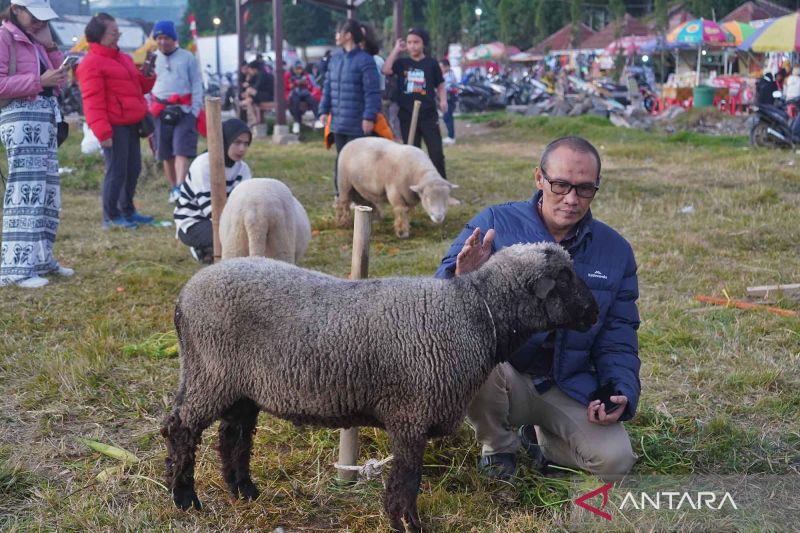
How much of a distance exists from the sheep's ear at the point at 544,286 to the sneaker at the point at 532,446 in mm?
1042

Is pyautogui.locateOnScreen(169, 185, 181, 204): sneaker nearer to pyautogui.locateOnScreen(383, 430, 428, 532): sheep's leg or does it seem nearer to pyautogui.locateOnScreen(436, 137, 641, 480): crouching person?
pyautogui.locateOnScreen(436, 137, 641, 480): crouching person

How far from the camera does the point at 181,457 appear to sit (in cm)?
295

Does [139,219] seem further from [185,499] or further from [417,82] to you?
[185,499]

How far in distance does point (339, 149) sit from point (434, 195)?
174cm

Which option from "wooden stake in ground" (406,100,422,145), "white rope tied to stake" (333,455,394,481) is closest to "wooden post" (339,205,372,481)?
"white rope tied to stake" (333,455,394,481)

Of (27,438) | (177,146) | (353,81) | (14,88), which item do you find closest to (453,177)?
(353,81)

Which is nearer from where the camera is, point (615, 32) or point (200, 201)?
point (200, 201)

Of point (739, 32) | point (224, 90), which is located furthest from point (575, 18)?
point (224, 90)

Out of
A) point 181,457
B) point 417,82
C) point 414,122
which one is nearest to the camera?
point 181,457

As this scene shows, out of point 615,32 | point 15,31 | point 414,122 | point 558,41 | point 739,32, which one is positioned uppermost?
point 558,41

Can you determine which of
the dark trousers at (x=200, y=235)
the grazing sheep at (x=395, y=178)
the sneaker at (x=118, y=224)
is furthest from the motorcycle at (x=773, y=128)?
the dark trousers at (x=200, y=235)

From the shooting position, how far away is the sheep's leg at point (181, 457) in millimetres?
2920

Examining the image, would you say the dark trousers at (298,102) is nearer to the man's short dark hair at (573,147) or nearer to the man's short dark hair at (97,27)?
the man's short dark hair at (97,27)

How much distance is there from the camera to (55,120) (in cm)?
593
